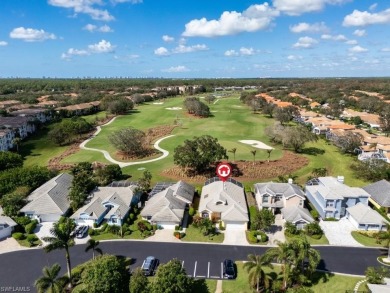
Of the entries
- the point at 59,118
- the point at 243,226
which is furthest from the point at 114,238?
the point at 59,118

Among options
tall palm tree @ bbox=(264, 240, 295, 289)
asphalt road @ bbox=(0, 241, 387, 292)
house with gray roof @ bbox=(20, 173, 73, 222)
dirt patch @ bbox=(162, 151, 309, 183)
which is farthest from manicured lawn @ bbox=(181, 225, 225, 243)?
house with gray roof @ bbox=(20, 173, 73, 222)

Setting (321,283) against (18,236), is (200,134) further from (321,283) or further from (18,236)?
(321,283)

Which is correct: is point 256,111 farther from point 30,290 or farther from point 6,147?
point 30,290

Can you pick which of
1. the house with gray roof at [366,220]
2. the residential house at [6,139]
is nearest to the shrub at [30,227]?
the house with gray roof at [366,220]

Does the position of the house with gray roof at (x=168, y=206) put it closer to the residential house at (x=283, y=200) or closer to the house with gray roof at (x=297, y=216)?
the residential house at (x=283, y=200)

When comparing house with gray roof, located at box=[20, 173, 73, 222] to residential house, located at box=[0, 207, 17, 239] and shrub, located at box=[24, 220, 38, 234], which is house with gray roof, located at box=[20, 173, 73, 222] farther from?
residential house, located at box=[0, 207, 17, 239]

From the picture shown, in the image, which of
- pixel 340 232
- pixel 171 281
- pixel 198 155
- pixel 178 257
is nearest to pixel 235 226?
pixel 178 257
